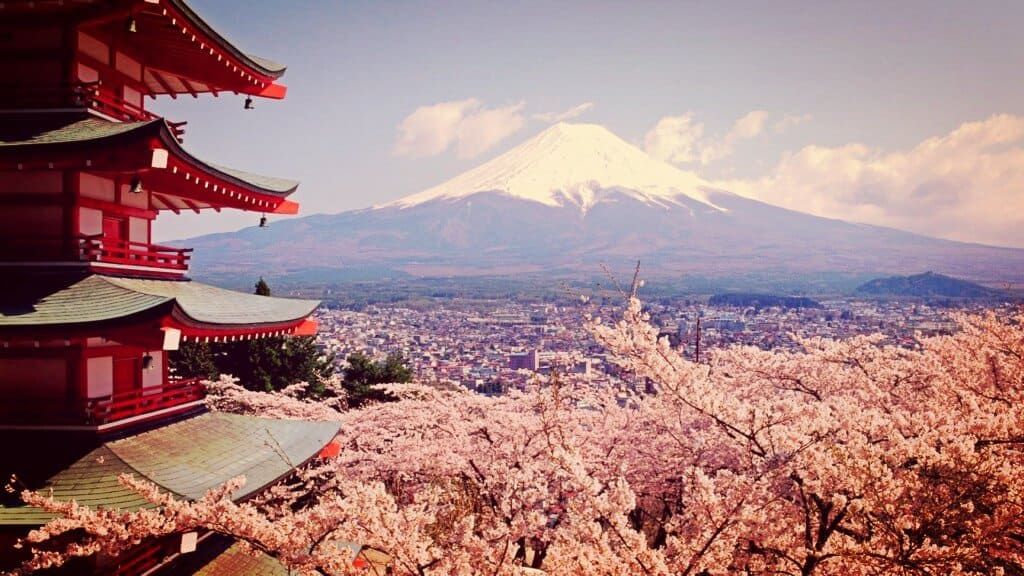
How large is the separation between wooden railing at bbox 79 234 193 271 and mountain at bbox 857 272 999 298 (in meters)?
37.7

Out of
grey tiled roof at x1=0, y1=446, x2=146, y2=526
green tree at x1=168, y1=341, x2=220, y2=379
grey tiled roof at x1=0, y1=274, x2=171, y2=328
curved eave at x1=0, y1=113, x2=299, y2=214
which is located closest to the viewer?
grey tiled roof at x1=0, y1=446, x2=146, y2=526

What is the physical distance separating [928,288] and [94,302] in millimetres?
46003

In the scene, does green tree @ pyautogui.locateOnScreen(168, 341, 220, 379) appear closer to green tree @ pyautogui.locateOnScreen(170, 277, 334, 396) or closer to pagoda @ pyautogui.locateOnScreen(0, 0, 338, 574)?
green tree @ pyautogui.locateOnScreen(170, 277, 334, 396)

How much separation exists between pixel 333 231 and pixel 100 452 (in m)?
119

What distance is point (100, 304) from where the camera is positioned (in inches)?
227

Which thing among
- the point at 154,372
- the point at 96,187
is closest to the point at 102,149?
the point at 96,187

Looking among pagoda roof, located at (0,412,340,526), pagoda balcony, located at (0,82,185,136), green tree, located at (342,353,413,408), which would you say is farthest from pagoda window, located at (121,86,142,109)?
→ green tree, located at (342,353,413,408)

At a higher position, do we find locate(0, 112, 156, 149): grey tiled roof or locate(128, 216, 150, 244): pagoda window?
locate(0, 112, 156, 149): grey tiled roof

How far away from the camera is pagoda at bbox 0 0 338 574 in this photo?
562cm

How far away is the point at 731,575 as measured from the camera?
5074 millimetres

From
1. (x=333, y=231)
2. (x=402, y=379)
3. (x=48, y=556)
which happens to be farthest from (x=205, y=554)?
(x=333, y=231)

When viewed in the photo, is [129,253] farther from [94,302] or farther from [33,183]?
[33,183]

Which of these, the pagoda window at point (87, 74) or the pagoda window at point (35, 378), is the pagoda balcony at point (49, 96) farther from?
the pagoda window at point (35, 378)

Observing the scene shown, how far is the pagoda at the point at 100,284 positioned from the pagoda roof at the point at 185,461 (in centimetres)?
2
